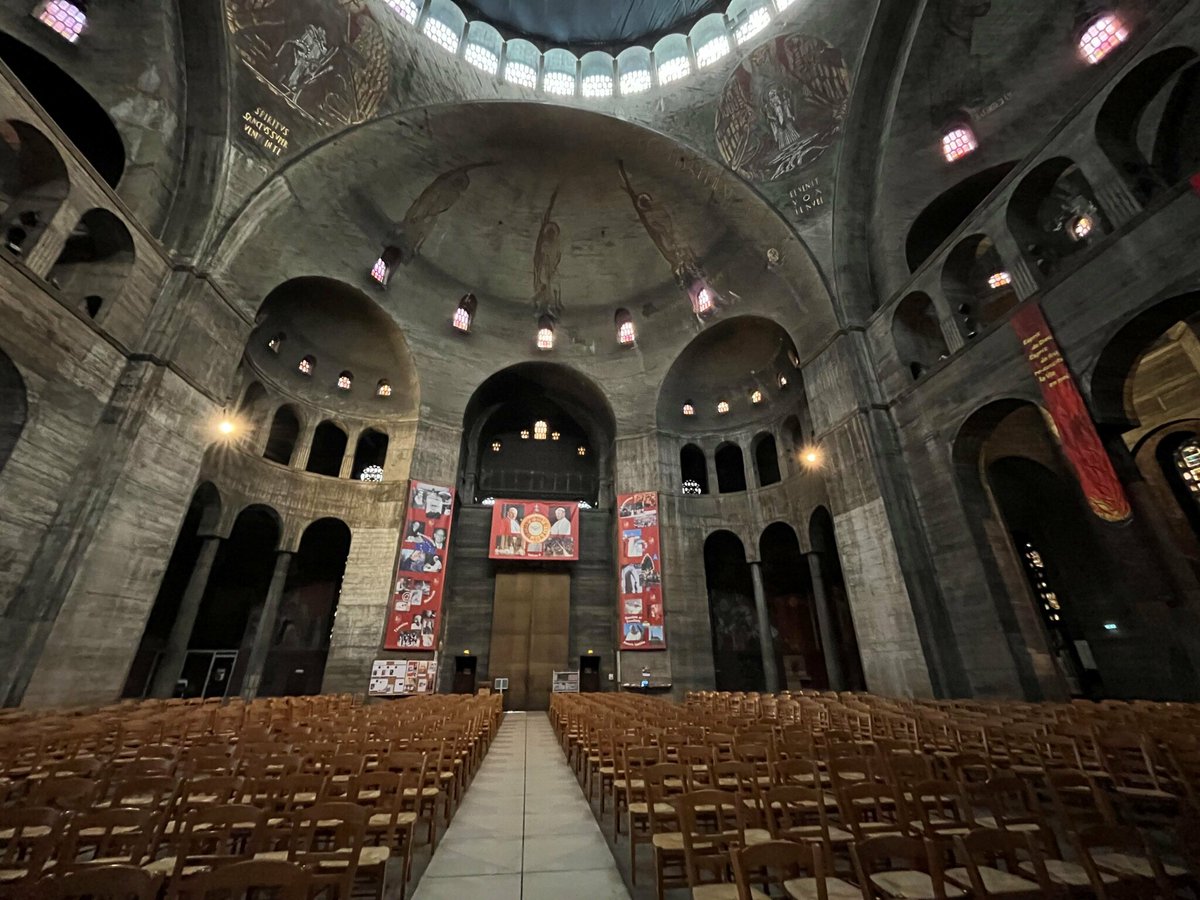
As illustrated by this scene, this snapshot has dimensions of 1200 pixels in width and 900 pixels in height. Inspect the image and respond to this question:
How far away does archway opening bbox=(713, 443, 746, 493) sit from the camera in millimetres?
25266

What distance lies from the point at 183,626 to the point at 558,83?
26256 millimetres

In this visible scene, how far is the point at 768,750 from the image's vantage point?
4.84m

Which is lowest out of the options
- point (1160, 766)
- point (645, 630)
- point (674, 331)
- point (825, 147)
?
point (1160, 766)

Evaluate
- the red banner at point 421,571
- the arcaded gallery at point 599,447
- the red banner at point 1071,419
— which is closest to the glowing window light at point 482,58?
the arcaded gallery at point 599,447

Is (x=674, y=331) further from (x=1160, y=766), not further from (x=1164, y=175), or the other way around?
(x=1160, y=766)

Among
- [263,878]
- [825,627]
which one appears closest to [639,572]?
[825,627]

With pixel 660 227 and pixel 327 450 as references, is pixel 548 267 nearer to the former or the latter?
pixel 660 227

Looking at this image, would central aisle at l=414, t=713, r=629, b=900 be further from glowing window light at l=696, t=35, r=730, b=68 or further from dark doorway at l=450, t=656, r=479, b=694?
glowing window light at l=696, t=35, r=730, b=68

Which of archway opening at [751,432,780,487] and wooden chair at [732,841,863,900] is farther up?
archway opening at [751,432,780,487]

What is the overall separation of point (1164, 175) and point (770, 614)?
18.9 meters

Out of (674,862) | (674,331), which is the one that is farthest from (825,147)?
(674,862)

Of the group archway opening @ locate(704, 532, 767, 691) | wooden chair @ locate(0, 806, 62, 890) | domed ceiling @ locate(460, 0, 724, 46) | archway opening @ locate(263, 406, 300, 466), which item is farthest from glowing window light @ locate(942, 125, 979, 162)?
archway opening @ locate(263, 406, 300, 466)

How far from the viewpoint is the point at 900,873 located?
3.12 m

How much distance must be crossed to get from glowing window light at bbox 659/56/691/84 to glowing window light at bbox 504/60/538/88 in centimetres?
573
